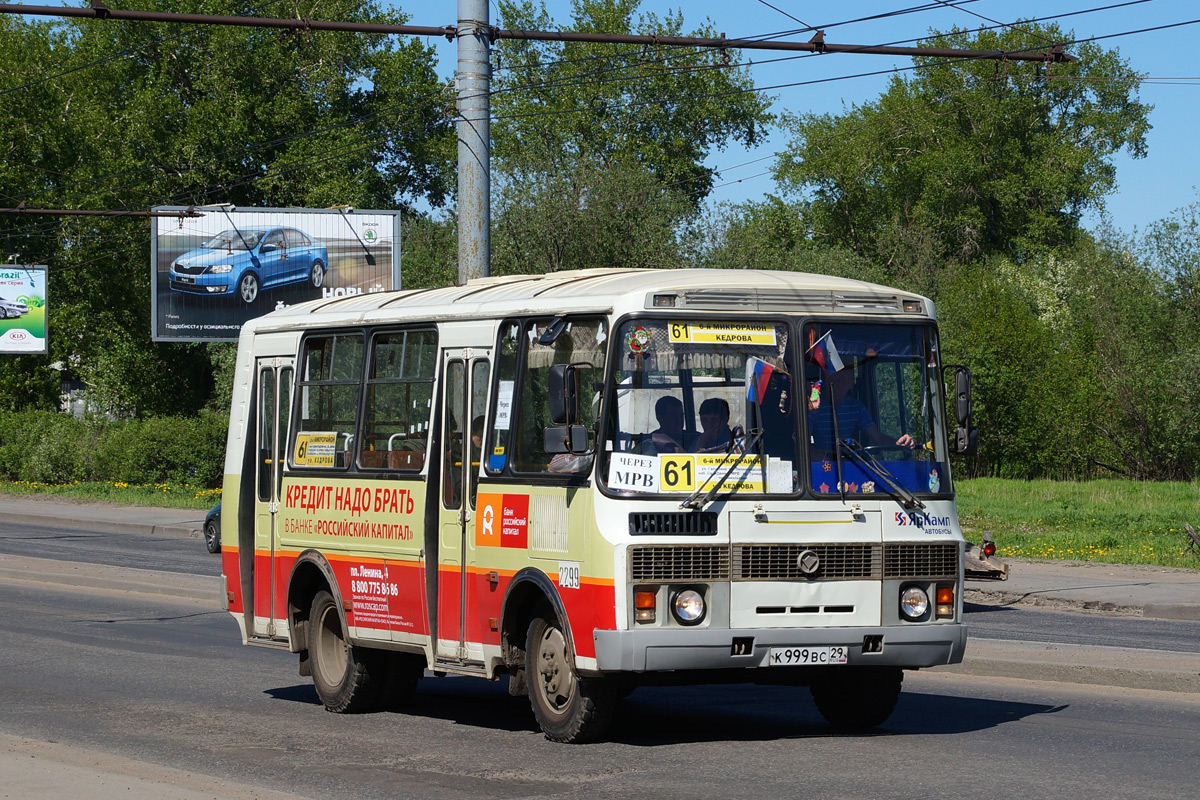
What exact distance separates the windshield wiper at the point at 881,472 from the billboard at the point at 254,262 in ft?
111

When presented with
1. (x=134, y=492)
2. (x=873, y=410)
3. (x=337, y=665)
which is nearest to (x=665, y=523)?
(x=873, y=410)

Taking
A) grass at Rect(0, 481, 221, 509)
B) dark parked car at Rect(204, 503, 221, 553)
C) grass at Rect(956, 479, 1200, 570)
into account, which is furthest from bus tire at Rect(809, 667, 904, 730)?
grass at Rect(0, 481, 221, 509)

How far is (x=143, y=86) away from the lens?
6575cm

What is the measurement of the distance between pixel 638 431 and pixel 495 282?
2.65m

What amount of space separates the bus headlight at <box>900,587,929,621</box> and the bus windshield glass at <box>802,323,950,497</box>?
1.86ft

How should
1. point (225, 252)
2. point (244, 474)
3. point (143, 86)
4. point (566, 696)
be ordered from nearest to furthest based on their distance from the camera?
point (566, 696) → point (244, 474) → point (225, 252) → point (143, 86)

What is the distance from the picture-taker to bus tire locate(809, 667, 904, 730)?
10133mm

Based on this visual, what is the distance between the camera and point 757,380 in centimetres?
948

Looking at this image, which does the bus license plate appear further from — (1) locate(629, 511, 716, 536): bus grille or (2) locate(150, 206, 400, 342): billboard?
(2) locate(150, 206, 400, 342): billboard

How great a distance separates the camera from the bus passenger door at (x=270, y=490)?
12562mm

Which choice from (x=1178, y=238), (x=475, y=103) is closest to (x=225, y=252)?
(x=475, y=103)

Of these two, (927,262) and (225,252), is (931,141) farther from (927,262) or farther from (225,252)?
(225,252)

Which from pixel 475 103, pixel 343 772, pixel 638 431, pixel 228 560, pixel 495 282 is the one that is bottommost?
pixel 343 772

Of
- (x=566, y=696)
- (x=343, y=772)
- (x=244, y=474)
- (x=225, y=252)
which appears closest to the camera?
(x=343, y=772)
